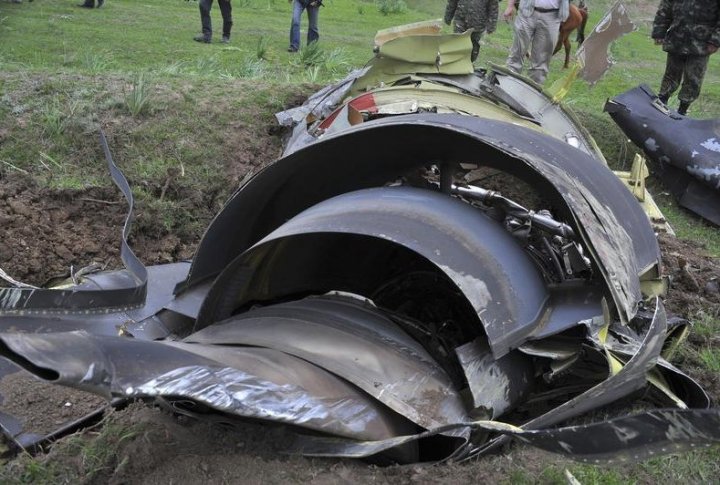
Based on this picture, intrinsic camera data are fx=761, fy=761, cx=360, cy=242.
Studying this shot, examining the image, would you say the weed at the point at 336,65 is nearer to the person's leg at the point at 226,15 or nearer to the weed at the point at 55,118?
the person's leg at the point at 226,15

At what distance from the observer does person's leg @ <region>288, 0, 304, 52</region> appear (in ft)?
34.9

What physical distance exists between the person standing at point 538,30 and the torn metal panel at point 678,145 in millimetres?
1574

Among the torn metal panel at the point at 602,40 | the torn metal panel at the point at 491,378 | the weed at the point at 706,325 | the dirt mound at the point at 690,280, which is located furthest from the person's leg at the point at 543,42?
the torn metal panel at the point at 491,378

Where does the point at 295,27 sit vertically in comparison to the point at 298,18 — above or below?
below

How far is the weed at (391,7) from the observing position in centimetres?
1633

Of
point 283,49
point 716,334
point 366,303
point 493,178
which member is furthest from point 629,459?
point 283,49

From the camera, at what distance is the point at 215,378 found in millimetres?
1973

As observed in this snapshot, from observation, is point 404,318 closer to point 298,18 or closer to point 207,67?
point 207,67

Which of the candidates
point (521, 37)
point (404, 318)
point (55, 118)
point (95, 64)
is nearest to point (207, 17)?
point (95, 64)

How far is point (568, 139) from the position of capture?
18.3ft

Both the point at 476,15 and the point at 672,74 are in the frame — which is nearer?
the point at 672,74

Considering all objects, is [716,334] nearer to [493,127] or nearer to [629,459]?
[493,127]

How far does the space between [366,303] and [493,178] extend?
11.3 feet

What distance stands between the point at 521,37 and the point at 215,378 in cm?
758
